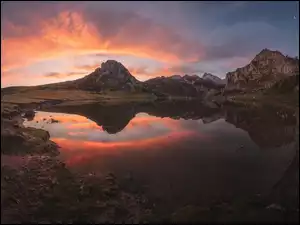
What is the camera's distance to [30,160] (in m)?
46.0

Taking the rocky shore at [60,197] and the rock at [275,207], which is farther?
the rock at [275,207]

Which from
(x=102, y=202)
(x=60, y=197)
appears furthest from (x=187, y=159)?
(x=60, y=197)

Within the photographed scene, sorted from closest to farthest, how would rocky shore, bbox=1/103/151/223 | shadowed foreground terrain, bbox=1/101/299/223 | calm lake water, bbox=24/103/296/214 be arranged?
shadowed foreground terrain, bbox=1/101/299/223 < rocky shore, bbox=1/103/151/223 < calm lake water, bbox=24/103/296/214

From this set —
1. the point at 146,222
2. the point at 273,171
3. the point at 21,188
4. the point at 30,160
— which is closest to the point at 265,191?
the point at 273,171

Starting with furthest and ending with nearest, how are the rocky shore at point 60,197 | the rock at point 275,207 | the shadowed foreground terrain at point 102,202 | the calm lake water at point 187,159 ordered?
the calm lake water at point 187,159 < the rock at point 275,207 < the rocky shore at point 60,197 < the shadowed foreground terrain at point 102,202

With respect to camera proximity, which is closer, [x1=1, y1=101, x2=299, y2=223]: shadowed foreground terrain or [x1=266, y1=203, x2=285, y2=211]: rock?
[x1=1, y1=101, x2=299, y2=223]: shadowed foreground terrain

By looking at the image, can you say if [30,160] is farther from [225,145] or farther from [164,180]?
[225,145]

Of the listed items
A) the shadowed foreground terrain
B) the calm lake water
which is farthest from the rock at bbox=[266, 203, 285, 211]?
the calm lake water

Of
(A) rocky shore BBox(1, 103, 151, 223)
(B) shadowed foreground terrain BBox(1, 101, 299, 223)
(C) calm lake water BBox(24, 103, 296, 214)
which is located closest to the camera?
(B) shadowed foreground terrain BBox(1, 101, 299, 223)

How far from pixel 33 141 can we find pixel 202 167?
1221 inches

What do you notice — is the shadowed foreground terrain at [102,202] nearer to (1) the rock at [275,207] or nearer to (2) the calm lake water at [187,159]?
(1) the rock at [275,207]

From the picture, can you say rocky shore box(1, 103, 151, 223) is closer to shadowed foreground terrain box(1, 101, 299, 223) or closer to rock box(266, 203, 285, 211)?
shadowed foreground terrain box(1, 101, 299, 223)

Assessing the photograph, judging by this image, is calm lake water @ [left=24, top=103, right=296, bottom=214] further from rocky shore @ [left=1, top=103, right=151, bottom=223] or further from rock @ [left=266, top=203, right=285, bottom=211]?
rock @ [left=266, top=203, right=285, bottom=211]

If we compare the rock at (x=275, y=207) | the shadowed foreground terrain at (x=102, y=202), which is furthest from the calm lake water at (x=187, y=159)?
the rock at (x=275, y=207)
